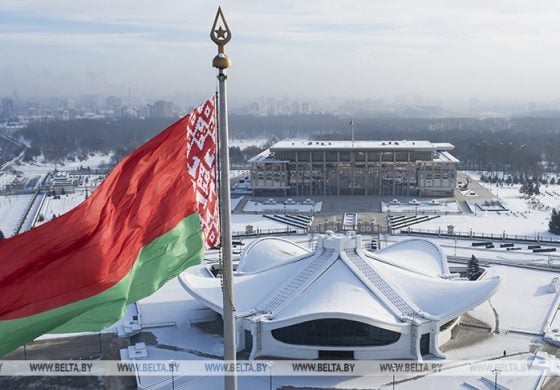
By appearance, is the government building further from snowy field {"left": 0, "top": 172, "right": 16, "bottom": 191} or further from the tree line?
snowy field {"left": 0, "top": 172, "right": 16, "bottom": 191}

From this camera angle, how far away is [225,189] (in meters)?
7.39

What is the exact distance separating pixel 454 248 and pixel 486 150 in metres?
41.2

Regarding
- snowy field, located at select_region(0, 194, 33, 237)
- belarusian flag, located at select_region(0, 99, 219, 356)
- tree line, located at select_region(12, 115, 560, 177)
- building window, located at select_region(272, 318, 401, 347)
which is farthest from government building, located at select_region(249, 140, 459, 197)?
belarusian flag, located at select_region(0, 99, 219, 356)

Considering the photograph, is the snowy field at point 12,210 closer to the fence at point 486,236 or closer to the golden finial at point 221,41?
the fence at point 486,236

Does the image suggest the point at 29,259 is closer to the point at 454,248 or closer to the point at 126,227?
the point at 126,227

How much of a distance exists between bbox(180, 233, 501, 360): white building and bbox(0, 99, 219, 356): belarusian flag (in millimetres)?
Result: 12479

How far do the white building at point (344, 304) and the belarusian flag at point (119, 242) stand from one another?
40.9 feet

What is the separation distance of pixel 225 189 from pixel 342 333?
46.0ft

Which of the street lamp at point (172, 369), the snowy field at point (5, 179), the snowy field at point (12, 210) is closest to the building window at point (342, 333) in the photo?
the street lamp at point (172, 369)

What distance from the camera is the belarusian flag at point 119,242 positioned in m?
7.29

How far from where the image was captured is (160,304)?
2641cm

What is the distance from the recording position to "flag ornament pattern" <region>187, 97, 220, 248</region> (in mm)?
7684

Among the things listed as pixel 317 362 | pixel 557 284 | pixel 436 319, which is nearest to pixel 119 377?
pixel 317 362

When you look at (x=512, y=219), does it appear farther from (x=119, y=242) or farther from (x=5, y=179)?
(x=5, y=179)
